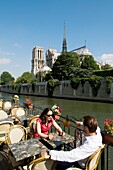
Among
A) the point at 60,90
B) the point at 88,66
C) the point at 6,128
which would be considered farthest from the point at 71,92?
the point at 6,128

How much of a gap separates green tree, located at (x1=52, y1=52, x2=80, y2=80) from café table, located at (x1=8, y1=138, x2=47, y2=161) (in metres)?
48.6

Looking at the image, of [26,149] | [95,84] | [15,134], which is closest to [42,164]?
[26,149]

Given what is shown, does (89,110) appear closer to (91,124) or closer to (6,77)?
(91,124)

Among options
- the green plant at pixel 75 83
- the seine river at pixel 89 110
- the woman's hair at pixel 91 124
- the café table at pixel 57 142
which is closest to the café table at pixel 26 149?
the café table at pixel 57 142

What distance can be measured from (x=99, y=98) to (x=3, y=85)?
7768cm

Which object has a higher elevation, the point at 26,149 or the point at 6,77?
the point at 6,77

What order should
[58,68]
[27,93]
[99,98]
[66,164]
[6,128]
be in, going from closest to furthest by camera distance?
[66,164]
[6,128]
[99,98]
[58,68]
[27,93]

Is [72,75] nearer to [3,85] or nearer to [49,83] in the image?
[49,83]

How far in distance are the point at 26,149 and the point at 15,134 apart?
1165 millimetres

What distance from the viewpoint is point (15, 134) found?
440cm

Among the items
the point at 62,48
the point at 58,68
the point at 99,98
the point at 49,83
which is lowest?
the point at 99,98

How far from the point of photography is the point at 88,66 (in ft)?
183

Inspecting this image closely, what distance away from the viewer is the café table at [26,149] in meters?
3.09

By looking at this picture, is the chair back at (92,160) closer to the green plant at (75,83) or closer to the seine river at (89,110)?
the seine river at (89,110)
